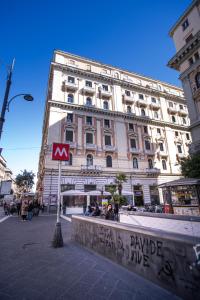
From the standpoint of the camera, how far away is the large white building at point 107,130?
25516 millimetres

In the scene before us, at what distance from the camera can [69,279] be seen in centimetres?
324

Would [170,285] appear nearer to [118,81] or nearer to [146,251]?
[146,251]

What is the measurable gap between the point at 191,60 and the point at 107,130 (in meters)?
15.8

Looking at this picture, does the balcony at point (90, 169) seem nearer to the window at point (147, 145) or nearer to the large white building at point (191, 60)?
the window at point (147, 145)

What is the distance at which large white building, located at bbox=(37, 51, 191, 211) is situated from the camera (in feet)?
83.7

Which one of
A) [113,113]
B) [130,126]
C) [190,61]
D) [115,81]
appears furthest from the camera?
[115,81]

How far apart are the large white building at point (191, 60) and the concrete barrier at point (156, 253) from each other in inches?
722

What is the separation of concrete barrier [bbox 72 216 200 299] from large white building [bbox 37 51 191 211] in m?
19.5

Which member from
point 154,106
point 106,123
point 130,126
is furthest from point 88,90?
point 154,106

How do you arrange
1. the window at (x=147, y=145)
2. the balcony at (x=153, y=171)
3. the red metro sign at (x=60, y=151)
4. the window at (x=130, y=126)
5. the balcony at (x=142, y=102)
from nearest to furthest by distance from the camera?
the red metro sign at (x=60, y=151) → the balcony at (x=153, y=171) → the window at (x=130, y=126) → the window at (x=147, y=145) → the balcony at (x=142, y=102)

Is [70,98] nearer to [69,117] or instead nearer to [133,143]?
[69,117]

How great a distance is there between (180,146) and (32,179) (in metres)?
51.2

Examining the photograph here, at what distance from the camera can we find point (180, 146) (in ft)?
116

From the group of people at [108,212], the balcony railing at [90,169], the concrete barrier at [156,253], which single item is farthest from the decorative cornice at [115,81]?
the concrete barrier at [156,253]
